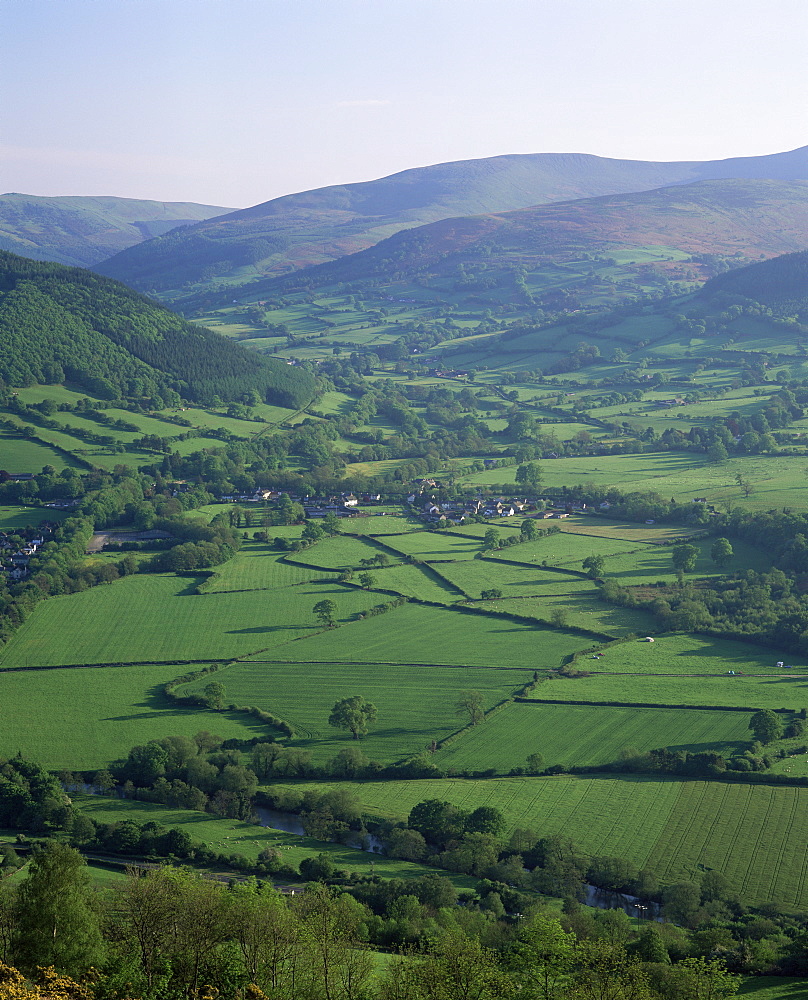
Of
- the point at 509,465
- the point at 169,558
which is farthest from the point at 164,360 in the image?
the point at 169,558

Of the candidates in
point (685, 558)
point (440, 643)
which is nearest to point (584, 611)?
point (440, 643)

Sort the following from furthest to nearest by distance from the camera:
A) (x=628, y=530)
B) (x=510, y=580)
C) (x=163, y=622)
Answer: (x=628, y=530)
(x=510, y=580)
(x=163, y=622)

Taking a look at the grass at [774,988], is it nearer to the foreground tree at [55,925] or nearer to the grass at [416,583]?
the foreground tree at [55,925]

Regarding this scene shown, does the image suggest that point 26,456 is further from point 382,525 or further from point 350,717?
point 350,717

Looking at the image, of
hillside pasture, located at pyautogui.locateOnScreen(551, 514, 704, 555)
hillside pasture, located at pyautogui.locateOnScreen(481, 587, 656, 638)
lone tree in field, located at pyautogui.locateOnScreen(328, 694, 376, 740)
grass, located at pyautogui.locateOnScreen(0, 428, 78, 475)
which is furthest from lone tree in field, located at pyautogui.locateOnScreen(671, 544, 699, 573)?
grass, located at pyautogui.locateOnScreen(0, 428, 78, 475)

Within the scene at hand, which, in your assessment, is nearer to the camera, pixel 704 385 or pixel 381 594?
pixel 381 594

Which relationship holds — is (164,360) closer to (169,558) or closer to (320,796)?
(169,558)
